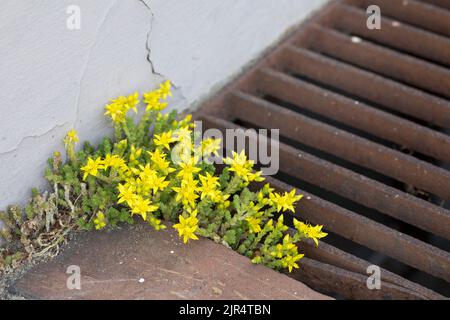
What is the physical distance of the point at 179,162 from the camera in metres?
2.65

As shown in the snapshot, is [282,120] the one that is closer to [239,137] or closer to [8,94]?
[239,137]

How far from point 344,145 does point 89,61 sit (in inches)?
50.0

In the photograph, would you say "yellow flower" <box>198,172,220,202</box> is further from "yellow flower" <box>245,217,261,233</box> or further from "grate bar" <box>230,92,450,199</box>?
"grate bar" <box>230,92,450,199</box>

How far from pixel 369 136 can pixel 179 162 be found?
1311 millimetres

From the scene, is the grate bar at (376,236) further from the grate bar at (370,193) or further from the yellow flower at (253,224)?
the yellow flower at (253,224)

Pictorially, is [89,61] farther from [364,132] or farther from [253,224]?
[364,132]

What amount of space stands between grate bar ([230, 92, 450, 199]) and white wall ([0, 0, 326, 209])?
245 millimetres

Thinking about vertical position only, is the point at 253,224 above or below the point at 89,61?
below

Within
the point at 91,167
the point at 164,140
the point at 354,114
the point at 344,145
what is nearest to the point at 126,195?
the point at 91,167

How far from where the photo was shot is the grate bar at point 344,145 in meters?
2.98

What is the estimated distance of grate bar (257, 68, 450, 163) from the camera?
123 inches

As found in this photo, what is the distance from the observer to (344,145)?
10.4ft

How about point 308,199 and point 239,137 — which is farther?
point 239,137
